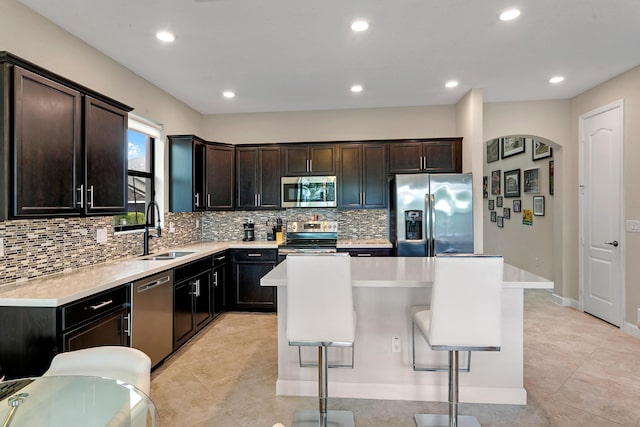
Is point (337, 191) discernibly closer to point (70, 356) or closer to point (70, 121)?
point (70, 121)

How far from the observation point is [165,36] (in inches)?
114

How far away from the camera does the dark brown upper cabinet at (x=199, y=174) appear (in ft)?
14.4

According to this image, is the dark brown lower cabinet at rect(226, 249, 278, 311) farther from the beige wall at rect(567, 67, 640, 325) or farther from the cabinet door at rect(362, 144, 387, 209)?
the beige wall at rect(567, 67, 640, 325)

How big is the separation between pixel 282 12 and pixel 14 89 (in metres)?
1.76

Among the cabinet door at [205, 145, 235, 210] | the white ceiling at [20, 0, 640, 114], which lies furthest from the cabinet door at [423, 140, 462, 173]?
the cabinet door at [205, 145, 235, 210]

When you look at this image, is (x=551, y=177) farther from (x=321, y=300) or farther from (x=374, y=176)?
(x=321, y=300)

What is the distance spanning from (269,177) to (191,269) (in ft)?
6.06

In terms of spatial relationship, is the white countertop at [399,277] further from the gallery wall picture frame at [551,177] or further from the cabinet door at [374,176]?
the gallery wall picture frame at [551,177]

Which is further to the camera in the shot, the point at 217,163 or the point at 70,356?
the point at 217,163

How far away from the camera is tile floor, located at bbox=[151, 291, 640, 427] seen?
230 cm

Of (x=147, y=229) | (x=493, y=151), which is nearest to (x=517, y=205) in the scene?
(x=493, y=151)

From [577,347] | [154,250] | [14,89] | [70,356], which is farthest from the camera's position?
[154,250]

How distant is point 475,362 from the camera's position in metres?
2.48

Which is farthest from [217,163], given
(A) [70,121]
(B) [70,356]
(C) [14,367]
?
(B) [70,356]
